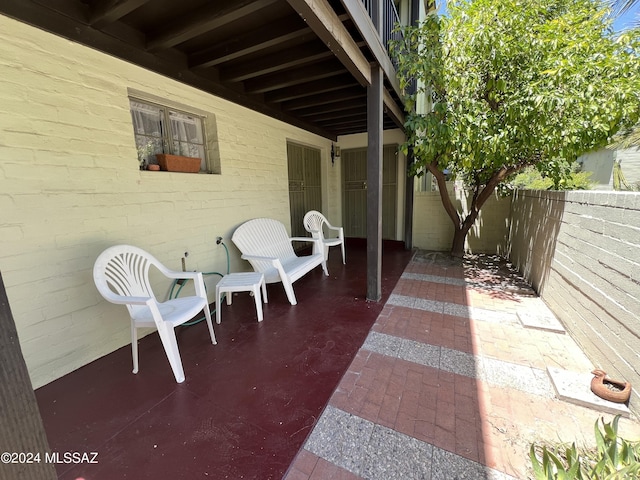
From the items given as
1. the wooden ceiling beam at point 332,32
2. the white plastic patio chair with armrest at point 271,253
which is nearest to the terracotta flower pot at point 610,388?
the white plastic patio chair with armrest at point 271,253

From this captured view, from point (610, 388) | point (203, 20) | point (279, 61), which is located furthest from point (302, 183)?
point (610, 388)

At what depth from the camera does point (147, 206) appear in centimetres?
245

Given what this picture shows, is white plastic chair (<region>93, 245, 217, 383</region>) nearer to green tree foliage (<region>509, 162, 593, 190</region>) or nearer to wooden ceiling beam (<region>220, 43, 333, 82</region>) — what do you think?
wooden ceiling beam (<region>220, 43, 333, 82</region>)

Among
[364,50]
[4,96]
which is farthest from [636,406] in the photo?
[4,96]

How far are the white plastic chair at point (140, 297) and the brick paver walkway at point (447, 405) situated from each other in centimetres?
116

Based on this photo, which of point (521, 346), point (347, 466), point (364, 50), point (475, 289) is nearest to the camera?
point (347, 466)

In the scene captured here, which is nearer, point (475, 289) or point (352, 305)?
point (352, 305)

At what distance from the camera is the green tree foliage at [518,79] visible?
8.79 feet

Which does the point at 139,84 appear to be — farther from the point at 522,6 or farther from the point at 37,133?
the point at 522,6

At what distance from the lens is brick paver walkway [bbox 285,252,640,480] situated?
1.31 meters

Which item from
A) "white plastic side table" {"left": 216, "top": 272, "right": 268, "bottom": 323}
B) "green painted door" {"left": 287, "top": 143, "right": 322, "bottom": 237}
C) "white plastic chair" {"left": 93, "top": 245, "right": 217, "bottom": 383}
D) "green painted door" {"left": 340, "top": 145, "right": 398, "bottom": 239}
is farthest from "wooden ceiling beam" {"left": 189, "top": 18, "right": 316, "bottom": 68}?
"green painted door" {"left": 340, "top": 145, "right": 398, "bottom": 239}

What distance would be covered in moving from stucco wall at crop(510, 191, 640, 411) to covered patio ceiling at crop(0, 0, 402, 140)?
230cm

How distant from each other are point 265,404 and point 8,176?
217 cm

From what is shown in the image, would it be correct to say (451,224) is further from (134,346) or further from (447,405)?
(134,346)
